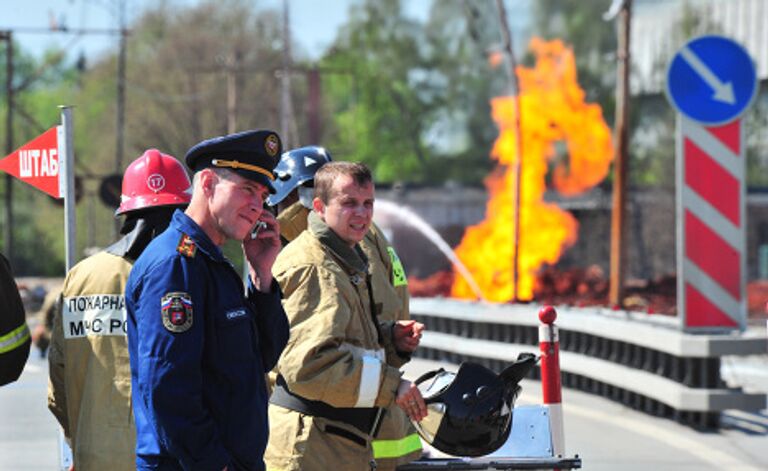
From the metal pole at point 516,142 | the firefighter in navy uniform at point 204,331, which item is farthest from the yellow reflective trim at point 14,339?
the metal pole at point 516,142

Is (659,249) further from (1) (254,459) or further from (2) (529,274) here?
(1) (254,459)

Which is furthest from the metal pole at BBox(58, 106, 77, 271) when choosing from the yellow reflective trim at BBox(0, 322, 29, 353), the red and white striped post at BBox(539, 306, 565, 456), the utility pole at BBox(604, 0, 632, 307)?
the utility pole at BBox(604, 0, 632, 307)

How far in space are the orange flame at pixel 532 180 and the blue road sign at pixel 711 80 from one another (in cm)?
2539

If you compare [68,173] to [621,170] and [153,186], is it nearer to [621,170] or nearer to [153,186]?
[153,186]

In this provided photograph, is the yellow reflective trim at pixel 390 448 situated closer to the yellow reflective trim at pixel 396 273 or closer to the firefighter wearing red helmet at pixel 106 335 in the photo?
the yellow reflective trim at pixel 396 273

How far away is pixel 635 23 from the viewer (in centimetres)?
6347

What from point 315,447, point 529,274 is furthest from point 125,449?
point 529,274

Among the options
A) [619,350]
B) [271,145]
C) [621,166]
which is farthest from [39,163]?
[621,166]

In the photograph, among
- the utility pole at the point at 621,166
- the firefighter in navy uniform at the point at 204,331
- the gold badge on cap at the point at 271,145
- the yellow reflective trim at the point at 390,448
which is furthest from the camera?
the utility pole at the point at 621,166

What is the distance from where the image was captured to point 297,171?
630cm

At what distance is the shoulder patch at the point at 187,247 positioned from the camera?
4105 millimetres

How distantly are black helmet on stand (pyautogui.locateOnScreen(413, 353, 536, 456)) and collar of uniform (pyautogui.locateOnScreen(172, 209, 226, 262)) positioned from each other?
4.17 ft

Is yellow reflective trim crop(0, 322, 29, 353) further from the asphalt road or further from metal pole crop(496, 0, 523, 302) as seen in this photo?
metal pole crop(496, 0, 523, 302)

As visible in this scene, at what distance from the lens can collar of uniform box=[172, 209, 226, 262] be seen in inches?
163
